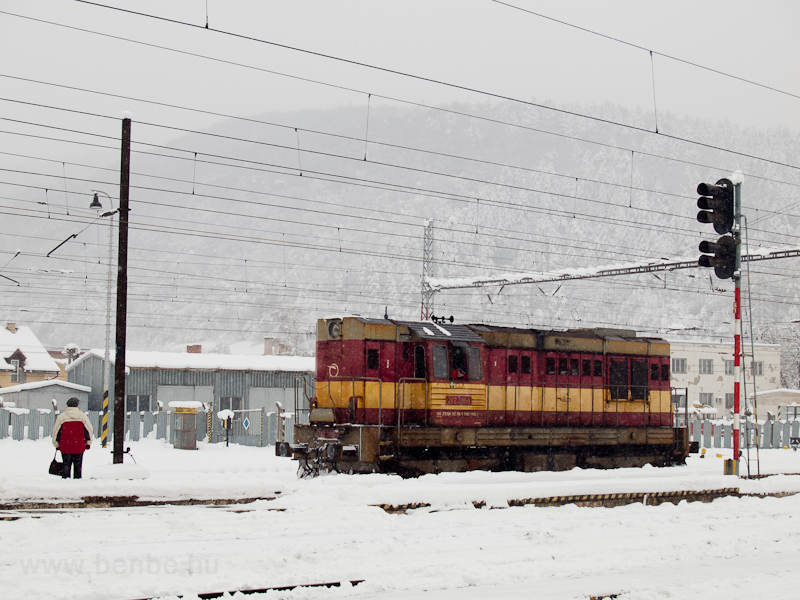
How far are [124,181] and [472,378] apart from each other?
882 centimetres

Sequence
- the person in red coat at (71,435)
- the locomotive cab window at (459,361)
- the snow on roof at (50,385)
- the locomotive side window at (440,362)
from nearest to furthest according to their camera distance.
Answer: the person in red coat at (71,435) < the locomotive side window at (440,362) < the locomotive cab window at (459,361) < the snow on roof at (50,385)

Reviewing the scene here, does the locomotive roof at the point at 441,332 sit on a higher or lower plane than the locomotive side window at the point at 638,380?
higher

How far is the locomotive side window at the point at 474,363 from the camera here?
1855cm

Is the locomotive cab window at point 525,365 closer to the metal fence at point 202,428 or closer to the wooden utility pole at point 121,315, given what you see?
the wooden utility pole at point 121,315

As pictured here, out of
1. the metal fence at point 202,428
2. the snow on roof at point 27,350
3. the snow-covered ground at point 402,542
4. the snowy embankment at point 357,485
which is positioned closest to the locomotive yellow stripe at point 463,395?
the snowy embankment at point 357,485

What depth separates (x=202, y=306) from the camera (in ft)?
634

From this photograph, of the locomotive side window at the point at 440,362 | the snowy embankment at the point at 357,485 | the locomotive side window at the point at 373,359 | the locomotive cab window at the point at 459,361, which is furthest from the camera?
the locomotive cab window at the point at 459,361

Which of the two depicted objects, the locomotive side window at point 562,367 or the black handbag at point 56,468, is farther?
the locomotive side window at point 562,367

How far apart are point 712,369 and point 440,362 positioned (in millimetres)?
61414

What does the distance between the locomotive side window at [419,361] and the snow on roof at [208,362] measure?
83.3 feet

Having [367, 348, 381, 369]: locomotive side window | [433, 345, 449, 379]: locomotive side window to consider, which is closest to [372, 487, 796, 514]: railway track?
[433, 345, 449, 379]: locomotive side window

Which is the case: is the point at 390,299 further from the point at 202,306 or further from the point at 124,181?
the point at 124,181

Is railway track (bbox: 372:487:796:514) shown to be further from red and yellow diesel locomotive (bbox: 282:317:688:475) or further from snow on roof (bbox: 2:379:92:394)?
snow on roof (bbox: 2:379:92:394)

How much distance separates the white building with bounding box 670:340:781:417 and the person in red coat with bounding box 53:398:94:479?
62127mm
